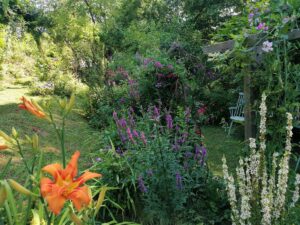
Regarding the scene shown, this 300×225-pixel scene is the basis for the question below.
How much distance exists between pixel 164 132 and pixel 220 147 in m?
1.90

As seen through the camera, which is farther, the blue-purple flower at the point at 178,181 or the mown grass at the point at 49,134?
the mown grass at the point at 49,134

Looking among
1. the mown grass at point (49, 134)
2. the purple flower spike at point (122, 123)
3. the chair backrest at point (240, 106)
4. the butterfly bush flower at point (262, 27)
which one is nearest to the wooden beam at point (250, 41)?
the butterfly bush flower at point (262, 27)

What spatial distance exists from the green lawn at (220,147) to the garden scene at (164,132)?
24 millimetres

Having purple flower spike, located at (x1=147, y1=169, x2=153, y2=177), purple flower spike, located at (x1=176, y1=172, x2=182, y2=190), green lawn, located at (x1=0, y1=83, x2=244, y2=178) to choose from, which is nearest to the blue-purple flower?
purple flower spike, located at (x1=176, y1=172, x2=182, y2=190)

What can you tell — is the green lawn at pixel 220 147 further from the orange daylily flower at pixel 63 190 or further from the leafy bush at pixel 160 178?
the orange daylily flower at pixel 63 190

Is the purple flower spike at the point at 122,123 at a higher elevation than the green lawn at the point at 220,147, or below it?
higher

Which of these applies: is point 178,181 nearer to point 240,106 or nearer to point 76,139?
point 76,139

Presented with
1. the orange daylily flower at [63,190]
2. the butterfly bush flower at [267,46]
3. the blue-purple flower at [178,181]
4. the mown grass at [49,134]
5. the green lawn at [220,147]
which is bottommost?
the green lawn at [220,147]

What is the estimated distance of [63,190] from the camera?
835mm

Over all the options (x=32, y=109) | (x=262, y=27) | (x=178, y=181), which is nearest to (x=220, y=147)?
(x=262, y=27)

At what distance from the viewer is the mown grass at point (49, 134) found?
430 cm

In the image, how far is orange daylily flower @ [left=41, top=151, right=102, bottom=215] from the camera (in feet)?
2.63

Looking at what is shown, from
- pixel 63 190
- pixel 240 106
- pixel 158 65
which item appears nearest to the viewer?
pixel 63 190

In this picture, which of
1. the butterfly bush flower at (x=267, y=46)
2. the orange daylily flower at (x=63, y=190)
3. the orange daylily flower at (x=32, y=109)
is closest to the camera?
the orange daylily flower at (x=63, y=190)
